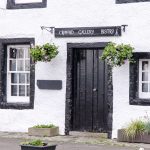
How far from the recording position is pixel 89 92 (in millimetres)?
14820

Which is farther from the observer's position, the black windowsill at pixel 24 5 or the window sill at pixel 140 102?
the black windowsill at pixel 24 5

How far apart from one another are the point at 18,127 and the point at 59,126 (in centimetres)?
135

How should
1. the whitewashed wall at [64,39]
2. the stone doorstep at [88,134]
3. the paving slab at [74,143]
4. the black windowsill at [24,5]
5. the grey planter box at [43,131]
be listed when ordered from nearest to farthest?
1. the paving slab at [74,143]
2. the whitewashed wall at [64,39]
3. the stone doorstep at [88,134]
4. the grey planter box at [43,131]
5. the black windowsill at [24,5]

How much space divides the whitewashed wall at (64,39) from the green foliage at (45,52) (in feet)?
0.94

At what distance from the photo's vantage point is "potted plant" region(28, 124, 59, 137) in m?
14.6

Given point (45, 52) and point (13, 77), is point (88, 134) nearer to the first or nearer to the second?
point (45, 52)

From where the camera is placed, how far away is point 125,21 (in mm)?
14117

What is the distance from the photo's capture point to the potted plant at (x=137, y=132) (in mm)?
13258

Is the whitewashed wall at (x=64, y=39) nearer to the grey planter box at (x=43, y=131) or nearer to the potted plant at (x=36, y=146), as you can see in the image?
the grey planter box at (x=43, y=131)

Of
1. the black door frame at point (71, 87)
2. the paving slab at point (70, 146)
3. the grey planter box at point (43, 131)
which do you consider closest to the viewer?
the paving slab at point (70, 146)

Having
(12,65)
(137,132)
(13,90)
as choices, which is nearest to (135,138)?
(137,132)

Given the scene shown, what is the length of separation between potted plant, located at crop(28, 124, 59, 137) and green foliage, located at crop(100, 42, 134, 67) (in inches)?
97.2

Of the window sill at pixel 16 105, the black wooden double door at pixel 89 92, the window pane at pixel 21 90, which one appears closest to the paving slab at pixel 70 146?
the black wooden double door at pixel 89 92

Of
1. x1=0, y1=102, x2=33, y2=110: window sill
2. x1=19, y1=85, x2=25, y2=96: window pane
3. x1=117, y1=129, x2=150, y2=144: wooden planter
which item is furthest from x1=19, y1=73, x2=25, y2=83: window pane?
x1=117, y1=129, x2=150, y2=144: wooden planter
